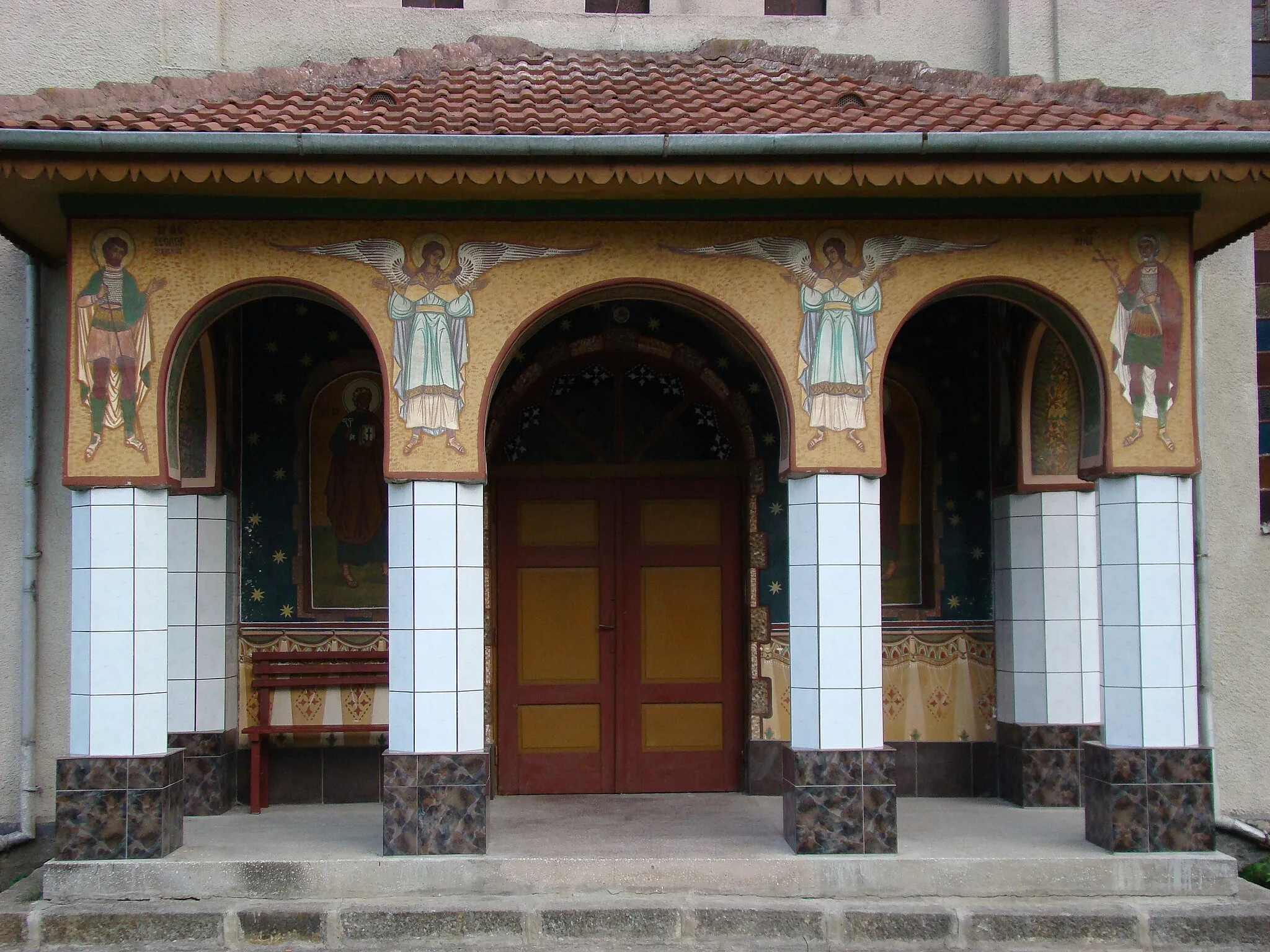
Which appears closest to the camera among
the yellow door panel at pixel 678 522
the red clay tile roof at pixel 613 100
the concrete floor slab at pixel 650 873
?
the concrete floor slab at pixel 650 873

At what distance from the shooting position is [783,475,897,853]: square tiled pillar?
7359 millimetres

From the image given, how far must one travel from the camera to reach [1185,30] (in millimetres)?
9789

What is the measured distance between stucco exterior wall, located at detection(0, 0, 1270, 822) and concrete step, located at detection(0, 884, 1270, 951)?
8.00 feet

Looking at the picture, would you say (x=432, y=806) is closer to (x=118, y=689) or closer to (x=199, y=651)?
(x=118, y=689)

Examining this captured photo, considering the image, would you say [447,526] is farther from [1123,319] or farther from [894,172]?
[1123,319]

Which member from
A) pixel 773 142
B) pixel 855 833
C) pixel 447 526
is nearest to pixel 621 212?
pixel 773 142

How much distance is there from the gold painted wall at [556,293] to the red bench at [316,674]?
222cm

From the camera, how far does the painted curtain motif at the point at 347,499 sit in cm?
937

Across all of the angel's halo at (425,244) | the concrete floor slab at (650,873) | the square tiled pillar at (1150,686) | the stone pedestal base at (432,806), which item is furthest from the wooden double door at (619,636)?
the square tiled pillar at (1150,686)

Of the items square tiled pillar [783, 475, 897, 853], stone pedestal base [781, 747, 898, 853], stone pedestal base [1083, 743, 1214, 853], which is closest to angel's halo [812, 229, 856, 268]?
square tiled pillar [783, 475, 897, 853]

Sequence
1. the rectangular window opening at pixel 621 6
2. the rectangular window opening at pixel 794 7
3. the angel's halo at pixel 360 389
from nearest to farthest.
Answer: the angel's halo at pixel 360 389 < the rectangular window opening at pixel 621 6 < the rectangular window opening at pixel 794 7

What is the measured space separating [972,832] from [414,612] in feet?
12.1

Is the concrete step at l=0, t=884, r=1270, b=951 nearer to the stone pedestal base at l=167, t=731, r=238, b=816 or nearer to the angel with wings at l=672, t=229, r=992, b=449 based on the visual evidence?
the stone pedestal base at l=167, t=731, r=238, b=816

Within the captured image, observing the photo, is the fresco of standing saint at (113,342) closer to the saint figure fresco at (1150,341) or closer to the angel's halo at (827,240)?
the angel's halo at (827,240)
